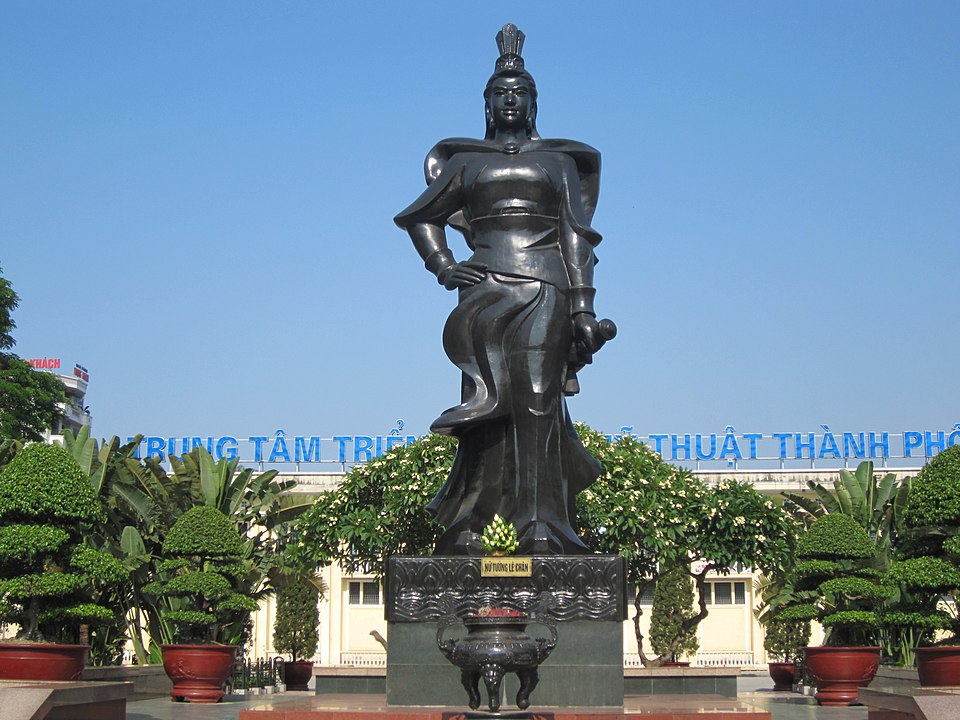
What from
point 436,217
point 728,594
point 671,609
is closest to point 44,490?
point 436,217

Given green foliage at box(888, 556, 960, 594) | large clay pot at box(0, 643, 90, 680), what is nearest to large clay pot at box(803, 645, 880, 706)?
green foliage at box(888, 556, 960, 594)

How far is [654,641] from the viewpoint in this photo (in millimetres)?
34656

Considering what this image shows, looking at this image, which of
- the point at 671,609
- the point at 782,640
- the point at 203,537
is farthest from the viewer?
the point at 671,609

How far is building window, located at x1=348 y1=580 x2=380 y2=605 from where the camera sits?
41094 mm

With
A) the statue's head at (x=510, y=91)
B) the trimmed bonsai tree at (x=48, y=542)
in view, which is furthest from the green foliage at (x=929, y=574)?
the trimmed bonsai tree at (x=48, y=542)

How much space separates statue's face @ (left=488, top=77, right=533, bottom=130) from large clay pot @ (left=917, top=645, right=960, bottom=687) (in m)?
5.99

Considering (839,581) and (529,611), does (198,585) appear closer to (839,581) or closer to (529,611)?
(839,581)

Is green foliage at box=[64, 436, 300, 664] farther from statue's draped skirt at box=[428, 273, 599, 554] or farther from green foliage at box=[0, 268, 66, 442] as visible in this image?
statue's draped skirt at box=[428, 273, 599, 554]

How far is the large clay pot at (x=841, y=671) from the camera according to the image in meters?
17.4

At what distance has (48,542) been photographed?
1155 centimetres

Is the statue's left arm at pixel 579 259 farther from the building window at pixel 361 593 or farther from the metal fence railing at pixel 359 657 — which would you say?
the building window at pixel 361 593

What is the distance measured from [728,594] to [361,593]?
11611 mm

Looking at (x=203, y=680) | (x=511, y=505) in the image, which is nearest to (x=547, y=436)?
(x=511, y=505)

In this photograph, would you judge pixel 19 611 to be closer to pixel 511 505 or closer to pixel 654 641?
pixel 511 505
